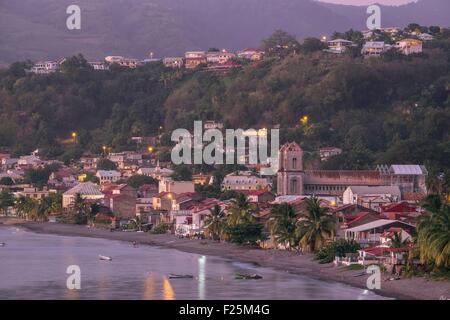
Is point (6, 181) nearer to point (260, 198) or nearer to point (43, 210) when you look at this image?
point (43, 210)

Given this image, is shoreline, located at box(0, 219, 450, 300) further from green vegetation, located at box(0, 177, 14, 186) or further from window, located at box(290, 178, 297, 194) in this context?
green vegetation, located at box(0, 177, 14, 186)

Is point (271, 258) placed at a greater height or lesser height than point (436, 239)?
lesser

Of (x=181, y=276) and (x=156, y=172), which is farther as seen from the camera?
(x=156, y=172)

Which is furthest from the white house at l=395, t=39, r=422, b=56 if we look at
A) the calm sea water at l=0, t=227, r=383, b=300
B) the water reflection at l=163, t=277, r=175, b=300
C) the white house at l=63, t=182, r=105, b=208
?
the water reflection at l=163, t=277, r=175, b=300

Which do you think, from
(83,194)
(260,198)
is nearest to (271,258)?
(260,198)

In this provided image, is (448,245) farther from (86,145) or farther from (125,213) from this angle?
(86,145)

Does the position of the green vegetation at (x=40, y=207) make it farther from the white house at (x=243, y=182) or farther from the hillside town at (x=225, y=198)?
the white house at (x=243, y=182)
